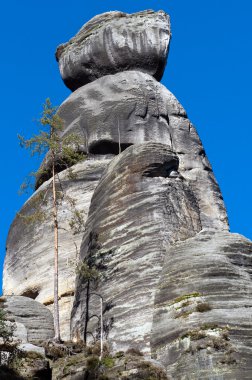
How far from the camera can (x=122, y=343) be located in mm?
26453

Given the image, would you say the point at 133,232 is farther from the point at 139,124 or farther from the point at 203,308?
the point at 139,124

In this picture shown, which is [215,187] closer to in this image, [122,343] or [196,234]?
[196,234]

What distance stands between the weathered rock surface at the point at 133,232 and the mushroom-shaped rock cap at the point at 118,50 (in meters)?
17.3

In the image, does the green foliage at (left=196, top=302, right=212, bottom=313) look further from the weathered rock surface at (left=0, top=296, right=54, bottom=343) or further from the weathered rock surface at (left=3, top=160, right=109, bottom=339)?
the weathered rock surface at (left=3, top=160, right=109, bottom=339)

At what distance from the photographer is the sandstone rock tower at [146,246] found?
79.8 feet

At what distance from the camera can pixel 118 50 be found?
166 feet

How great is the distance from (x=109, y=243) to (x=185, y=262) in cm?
409

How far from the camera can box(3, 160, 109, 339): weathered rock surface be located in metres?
34.6

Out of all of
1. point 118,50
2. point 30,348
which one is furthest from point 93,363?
point 118,50

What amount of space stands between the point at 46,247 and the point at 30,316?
5.88 m

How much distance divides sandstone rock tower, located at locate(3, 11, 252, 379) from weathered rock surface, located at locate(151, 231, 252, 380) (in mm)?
37

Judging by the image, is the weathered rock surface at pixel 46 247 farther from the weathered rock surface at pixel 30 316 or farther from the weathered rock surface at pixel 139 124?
the weathered rock surface at pixel 139 124

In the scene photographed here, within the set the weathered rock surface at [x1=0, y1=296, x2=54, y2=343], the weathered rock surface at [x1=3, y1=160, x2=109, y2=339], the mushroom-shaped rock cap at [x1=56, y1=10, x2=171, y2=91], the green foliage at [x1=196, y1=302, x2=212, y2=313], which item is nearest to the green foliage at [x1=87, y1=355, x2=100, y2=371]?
the green foliage at [x1=196, y1=302, x2=212, y2=313]

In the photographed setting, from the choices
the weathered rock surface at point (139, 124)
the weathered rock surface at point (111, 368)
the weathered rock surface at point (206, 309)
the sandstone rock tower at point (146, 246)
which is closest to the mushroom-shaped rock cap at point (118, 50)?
the sandstone rock tower at point (146, 246)
